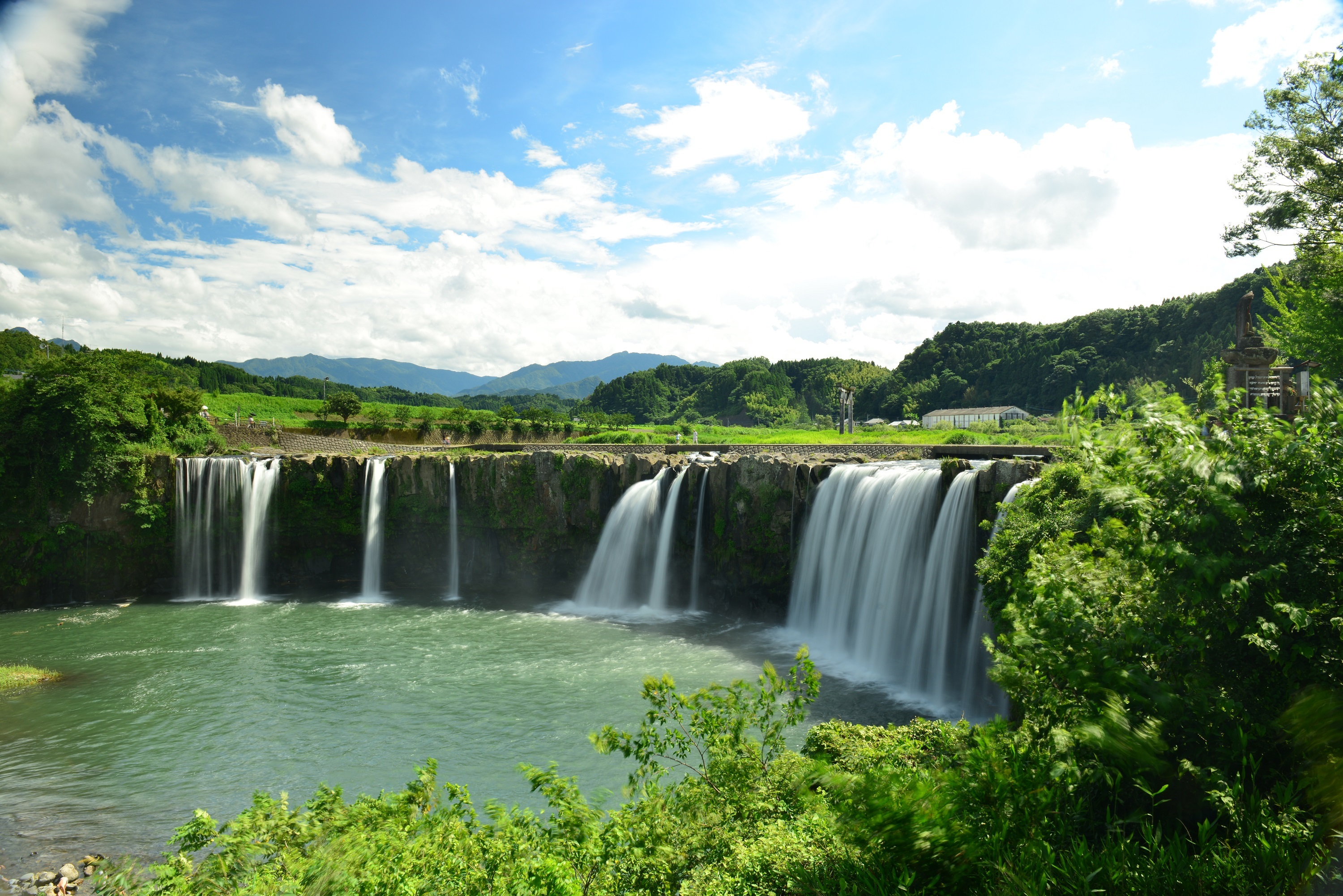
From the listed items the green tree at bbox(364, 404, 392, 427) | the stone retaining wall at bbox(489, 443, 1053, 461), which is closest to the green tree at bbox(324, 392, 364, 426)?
the green tree at bbox(364, 404, 392, 427)

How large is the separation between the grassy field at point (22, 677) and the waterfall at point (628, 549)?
1618 centimetres

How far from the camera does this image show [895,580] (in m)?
18.3

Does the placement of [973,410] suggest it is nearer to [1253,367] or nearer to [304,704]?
[1253,367]

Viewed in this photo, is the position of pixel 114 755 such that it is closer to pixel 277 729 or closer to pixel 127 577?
pixel 277 729

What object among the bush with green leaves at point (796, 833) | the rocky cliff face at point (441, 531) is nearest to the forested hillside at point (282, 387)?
the rocky cliff face at point (441, 531)

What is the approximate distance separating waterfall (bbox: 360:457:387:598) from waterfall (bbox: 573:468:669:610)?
968cm

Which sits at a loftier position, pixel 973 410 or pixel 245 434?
pixel 973 410

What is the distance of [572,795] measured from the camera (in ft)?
22.9

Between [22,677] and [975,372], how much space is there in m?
107

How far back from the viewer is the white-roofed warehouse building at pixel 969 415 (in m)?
84.9

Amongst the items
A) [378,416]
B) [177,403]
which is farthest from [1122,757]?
[378,416]

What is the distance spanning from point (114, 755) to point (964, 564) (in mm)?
19073

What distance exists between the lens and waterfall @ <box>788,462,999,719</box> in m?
16.3

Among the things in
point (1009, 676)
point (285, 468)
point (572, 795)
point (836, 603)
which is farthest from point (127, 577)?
point (1009, 676)
